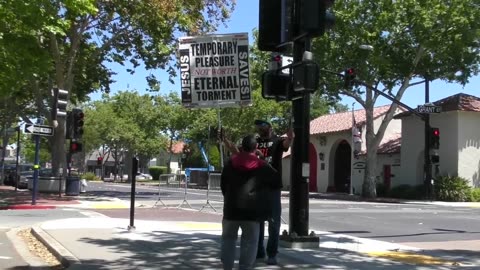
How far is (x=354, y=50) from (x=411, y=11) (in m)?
3.83

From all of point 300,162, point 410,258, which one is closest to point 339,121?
point 410,258

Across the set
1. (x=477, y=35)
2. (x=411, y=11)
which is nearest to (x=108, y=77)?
(x=411, y=11)

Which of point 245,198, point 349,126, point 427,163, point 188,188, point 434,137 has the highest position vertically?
point 349,126

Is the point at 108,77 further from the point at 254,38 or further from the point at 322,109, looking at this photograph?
the point at 322,109

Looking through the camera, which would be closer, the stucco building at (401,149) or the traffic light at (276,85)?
the traffic light at (276,85)

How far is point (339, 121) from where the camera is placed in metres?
50.5

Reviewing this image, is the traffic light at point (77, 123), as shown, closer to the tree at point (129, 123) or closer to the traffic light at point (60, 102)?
the traffic light at point (60, 102)

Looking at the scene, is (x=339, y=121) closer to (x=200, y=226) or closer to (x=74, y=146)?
(x=74, y=146)

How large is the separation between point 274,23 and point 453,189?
29008 millimetres

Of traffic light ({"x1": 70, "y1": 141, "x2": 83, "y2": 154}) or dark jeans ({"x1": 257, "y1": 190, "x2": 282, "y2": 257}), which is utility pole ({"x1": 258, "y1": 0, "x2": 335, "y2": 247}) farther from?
traffic light ({"x1": 70, "y1": 141, "x2": 83, "y2": 154})

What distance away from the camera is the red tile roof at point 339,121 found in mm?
47900

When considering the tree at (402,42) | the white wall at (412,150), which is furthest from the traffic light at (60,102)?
the white wall at (412,150)

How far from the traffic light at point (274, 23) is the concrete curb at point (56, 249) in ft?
14.5

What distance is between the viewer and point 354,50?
116ft
